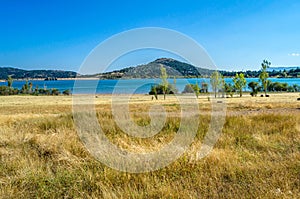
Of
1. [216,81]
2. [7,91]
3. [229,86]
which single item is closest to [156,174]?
[216,81]

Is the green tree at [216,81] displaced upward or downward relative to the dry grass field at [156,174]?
upward

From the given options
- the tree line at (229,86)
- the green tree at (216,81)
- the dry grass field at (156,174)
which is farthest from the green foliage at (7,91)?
the dry grass field at (156,174)

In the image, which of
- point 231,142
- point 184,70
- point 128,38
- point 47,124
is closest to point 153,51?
point 128,38

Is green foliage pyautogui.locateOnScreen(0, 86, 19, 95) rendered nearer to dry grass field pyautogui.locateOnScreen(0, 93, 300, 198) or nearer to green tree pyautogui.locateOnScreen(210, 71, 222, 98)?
green tree pyautogui.locateOnScreen(210, 71, 222, 98)

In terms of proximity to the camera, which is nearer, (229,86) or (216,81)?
(216,81)

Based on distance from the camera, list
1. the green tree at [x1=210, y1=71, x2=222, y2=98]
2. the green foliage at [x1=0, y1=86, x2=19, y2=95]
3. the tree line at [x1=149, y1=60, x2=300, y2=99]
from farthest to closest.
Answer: the green foliage at [x1=0, y1=86, x2=19, y2=95] < the green tree at [x1=210, y1=71, x2=222, y2=98] < the tree line at [x1=149, y1=60, x2=300, y2=99]

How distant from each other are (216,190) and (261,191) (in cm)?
66

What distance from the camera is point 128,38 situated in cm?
798

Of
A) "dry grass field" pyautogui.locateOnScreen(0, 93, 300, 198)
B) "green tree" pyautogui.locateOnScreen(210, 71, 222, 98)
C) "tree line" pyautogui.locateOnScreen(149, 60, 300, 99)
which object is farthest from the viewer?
"green tree" pyautogui.locateOnScreen(210, 71, 222, 98)

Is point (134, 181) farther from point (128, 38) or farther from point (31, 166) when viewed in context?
point (128, 38)

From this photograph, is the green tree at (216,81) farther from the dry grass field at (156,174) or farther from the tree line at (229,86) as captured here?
the dry grass field at (156,174)

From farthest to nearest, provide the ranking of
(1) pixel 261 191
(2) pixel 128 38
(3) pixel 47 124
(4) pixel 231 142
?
(3) pixel 47 124
(2) pixel 128 38
(4) pixel 231 142
(1) pixel 261 191

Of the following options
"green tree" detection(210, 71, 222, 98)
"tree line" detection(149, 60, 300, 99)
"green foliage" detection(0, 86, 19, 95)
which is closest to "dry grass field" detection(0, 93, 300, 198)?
"tree line" detection(149, 60, 300, 99)

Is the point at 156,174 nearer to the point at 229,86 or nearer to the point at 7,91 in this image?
the point at 229,86
